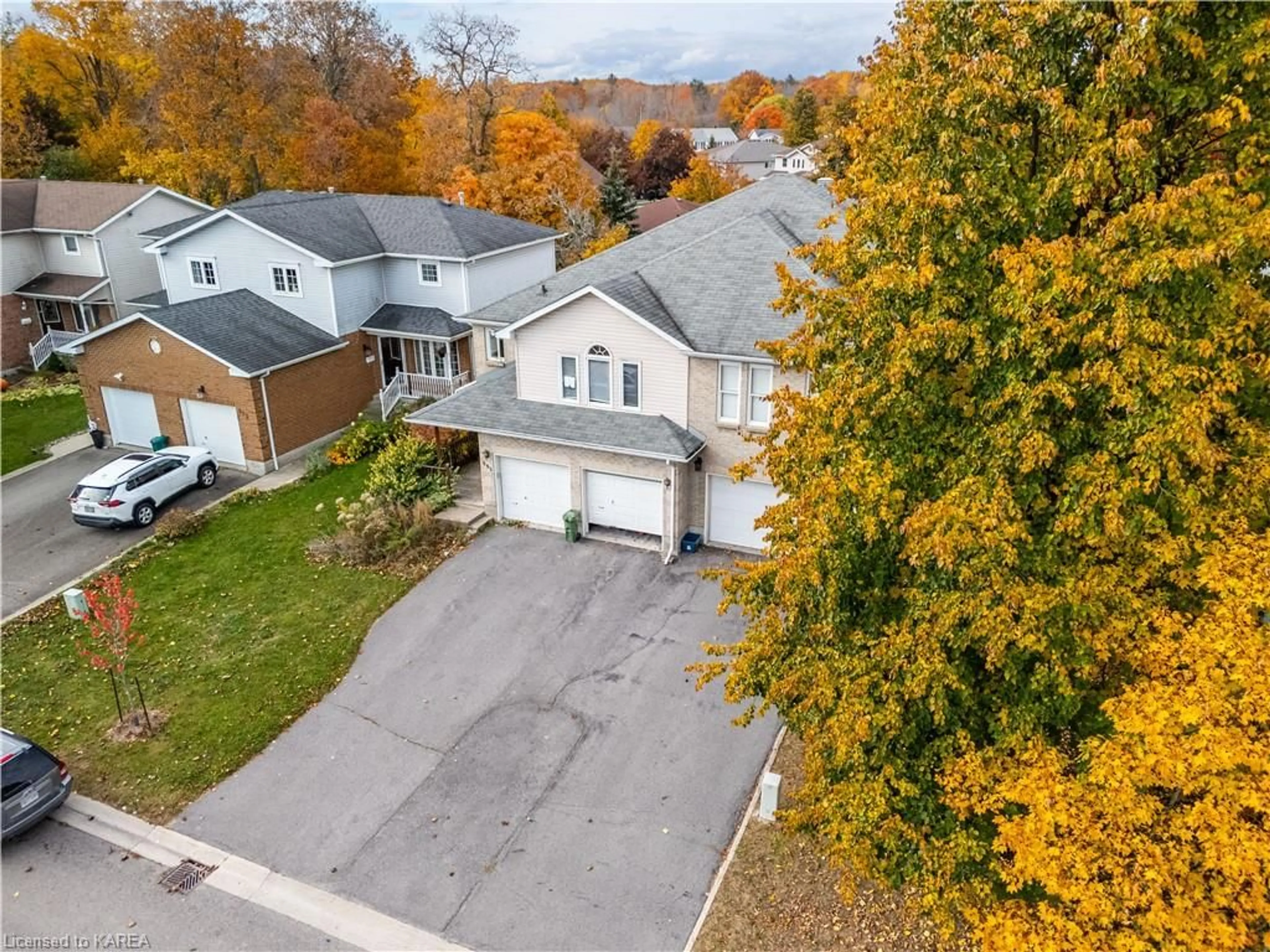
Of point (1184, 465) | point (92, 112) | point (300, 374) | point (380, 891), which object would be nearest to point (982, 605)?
point (1184, 465)

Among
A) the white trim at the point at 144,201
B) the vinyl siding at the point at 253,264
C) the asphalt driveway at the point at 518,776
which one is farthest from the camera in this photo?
the white trim at the point at 144,201

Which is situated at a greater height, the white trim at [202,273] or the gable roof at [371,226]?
the gable roof at [371,226]

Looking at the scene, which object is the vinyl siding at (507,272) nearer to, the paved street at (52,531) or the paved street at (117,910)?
the paved street at (52,531)

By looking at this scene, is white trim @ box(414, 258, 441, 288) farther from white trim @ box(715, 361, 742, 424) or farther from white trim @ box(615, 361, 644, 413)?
white trim @ box(715, 361, 742, 424)

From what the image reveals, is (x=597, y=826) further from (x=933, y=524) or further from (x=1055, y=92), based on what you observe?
(x=1055, y=92)

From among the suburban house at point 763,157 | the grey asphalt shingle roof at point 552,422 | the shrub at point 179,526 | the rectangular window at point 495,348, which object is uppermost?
the suburban house at point 763,157

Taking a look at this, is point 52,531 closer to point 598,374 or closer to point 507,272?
point 598,374

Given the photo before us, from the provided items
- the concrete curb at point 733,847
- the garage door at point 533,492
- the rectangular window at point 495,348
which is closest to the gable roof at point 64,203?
the rectangular window at point 495,348
